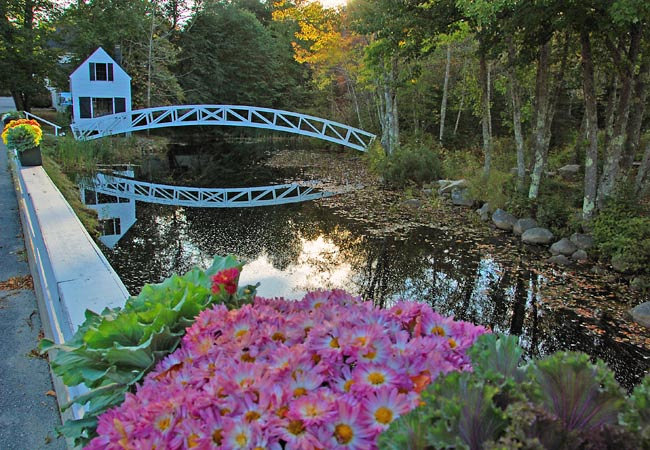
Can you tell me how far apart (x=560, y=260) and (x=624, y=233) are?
0.91 metres

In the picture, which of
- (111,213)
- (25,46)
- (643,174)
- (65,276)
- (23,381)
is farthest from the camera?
(25,46)

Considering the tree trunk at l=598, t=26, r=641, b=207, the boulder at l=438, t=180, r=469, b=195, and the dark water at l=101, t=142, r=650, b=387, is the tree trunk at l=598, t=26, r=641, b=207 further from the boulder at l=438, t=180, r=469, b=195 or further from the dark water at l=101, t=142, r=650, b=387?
the boulder at l=438, t=180, r=469, b=195

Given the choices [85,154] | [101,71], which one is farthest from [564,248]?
[101,71]

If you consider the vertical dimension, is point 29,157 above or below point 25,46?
below

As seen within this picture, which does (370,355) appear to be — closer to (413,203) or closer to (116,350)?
(116,350)

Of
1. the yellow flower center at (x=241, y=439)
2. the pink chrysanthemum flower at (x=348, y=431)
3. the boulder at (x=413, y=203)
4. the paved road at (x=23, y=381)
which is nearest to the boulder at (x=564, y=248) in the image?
the boulder at (x=413, y=203)

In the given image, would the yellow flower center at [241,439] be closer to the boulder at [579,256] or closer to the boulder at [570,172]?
the boulder at [579,256]

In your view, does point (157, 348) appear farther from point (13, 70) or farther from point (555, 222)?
point (13, 70)

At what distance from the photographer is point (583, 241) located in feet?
23.3

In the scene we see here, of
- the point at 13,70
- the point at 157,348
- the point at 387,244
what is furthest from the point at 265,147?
the point at 157,348

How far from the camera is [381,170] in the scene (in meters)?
14.1

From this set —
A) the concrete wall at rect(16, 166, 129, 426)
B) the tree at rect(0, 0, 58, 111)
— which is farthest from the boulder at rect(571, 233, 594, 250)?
the tree at rect(0, 0, 58, 111)

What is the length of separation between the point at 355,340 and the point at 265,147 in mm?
25738

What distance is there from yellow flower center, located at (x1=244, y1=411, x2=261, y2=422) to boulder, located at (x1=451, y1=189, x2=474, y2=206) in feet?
32.8
